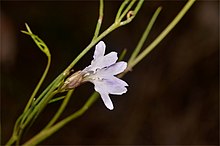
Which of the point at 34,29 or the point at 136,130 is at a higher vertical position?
the point at 34,29

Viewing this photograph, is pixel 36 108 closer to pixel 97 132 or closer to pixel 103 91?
pixel 103 91

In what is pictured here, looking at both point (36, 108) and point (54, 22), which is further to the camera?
point (54, 22)

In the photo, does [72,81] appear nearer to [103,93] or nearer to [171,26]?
[103,93]

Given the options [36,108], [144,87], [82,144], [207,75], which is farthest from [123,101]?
[36,108]

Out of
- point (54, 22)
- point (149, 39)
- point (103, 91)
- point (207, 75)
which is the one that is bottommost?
point (207, 75)

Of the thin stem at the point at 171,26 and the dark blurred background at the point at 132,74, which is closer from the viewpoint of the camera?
the thin stem at the point at 171,26

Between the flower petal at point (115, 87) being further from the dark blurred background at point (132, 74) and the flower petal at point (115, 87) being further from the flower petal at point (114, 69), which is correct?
the dark blurred background at point (132, 74)

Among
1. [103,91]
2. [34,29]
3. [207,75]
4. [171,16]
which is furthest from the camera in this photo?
[207,75]

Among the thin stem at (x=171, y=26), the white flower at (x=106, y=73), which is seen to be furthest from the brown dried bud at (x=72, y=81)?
the thin stem at (x=171, y=26)
